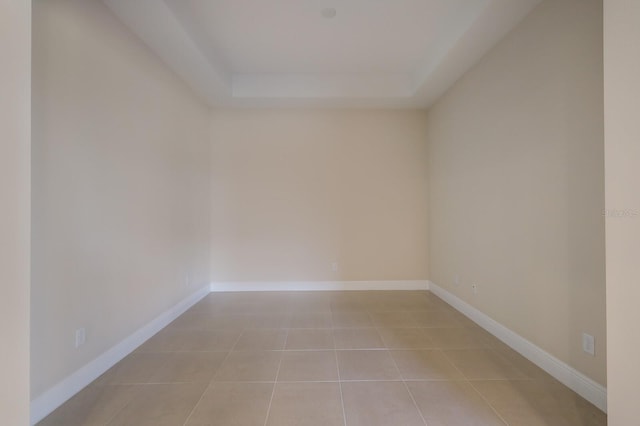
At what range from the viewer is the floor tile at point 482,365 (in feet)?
6.34

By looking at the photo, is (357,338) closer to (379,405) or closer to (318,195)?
(379,405)

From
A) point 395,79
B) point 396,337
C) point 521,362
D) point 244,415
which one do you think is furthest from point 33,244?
point 395,79

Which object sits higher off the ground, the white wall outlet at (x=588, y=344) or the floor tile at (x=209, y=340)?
the white wall outlet at (x=588, y=344)

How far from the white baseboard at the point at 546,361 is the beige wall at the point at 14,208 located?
2.83 meters

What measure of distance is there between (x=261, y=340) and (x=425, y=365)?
1423 mm

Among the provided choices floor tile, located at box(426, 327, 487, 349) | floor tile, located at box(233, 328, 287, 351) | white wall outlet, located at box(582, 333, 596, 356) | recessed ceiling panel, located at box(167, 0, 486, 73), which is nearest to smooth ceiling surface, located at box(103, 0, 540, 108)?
recessed ceiling panel, located at box(167, 0, 486, 73)

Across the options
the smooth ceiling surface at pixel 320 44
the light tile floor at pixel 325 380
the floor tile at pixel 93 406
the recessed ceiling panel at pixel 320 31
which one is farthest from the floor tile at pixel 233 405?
the recessed ceiling panel at pixel 320 31

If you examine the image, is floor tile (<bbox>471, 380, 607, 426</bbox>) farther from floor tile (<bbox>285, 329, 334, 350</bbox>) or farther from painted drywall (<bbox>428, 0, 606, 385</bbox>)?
floor tile (<bbox>285, 329, 334, 350</bbox>)

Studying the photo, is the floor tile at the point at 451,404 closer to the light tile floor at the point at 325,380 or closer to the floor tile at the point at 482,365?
the light tile floor at the point at 325,380

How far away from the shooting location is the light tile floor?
157cm

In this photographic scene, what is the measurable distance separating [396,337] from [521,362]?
3.13 ft

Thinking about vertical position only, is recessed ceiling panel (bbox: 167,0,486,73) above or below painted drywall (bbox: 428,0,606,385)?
above

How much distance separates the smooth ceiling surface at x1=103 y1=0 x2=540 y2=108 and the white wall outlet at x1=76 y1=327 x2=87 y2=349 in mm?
2367

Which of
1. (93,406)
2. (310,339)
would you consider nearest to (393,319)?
(310,339)
